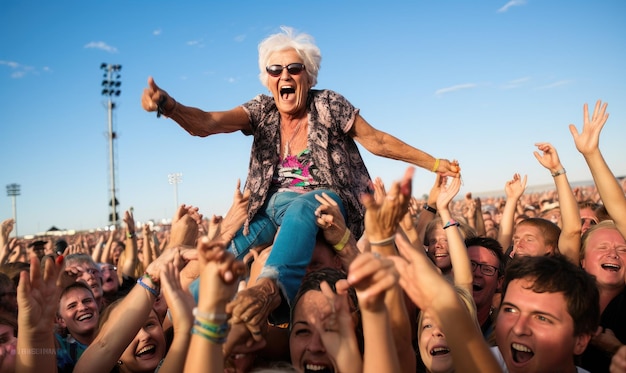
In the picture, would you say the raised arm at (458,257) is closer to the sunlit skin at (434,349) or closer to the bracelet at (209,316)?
the sunlit skin at (434,349)

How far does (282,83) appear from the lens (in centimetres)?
321

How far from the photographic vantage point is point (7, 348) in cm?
246

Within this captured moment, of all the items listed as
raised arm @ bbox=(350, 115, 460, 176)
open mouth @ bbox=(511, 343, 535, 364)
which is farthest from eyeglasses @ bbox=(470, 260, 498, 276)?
open mouth @ bbox=(511, 343, 535, 364)

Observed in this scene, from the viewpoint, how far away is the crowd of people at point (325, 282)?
1.80 meters

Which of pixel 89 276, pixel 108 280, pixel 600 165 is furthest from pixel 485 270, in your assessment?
A: pixel 108 280

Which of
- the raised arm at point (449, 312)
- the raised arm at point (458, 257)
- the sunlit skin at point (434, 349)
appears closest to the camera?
the raised arm at point (449, 312)

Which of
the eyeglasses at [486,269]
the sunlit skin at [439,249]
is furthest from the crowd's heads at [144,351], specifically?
the sunlit skin at [439,249]

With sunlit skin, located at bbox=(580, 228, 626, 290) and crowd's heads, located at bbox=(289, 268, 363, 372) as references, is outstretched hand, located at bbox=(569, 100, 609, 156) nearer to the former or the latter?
sunlit skin, located at bbox=(580, 228, 626, 290)

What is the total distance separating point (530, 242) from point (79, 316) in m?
4.01

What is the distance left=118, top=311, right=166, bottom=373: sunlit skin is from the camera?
2.88 metres

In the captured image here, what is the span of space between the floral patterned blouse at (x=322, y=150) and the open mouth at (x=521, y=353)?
144cm

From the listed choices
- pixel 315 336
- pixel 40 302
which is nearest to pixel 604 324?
pixel 315 336

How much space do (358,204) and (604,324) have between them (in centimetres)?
183

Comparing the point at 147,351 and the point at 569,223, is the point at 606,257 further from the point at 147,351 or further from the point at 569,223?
the point at 147,351
